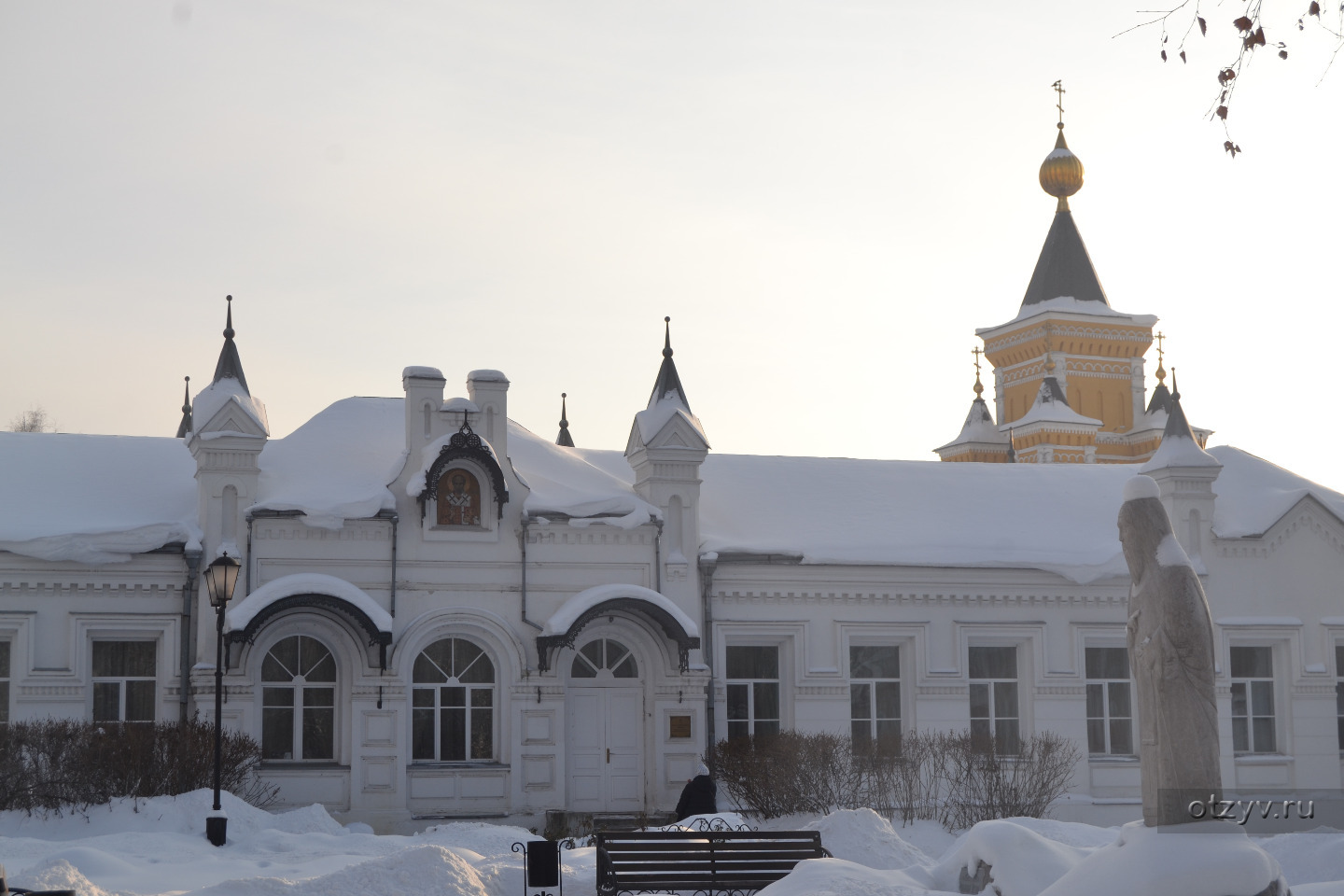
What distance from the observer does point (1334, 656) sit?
76.7 ft

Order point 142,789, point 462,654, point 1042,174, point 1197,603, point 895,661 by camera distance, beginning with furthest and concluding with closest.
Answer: point 1042,174 → point 895,661 → point 462,654 → point 142,789 → point 1197,603

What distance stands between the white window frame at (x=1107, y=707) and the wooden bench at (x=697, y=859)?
37.0 feet

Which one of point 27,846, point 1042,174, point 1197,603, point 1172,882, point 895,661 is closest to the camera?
point 1172,882

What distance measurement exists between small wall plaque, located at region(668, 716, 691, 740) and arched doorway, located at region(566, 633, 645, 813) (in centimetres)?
44

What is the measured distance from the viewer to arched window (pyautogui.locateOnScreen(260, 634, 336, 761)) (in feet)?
63.1

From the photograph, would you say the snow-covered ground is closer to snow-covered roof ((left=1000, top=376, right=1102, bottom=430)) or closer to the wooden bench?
the wooden bench

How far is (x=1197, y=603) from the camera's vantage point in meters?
9.23

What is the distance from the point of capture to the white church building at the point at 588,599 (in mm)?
19094

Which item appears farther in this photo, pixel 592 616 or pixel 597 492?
pixel 597 492

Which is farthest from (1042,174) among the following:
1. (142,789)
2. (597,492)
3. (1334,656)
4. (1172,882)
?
(1172,882)

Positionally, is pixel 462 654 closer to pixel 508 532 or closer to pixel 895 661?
pixel 508 532

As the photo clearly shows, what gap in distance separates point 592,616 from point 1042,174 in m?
45.7

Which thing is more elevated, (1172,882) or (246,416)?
(246,416)

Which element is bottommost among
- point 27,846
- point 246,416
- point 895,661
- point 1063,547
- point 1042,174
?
point 27,846
